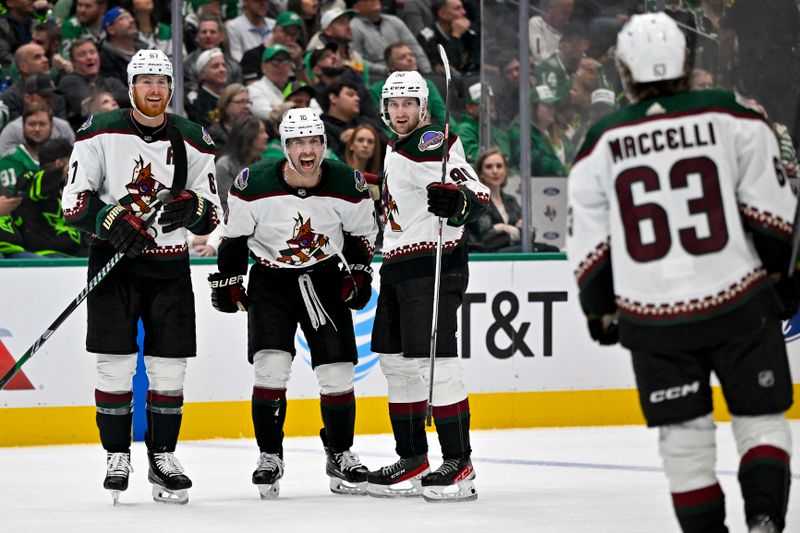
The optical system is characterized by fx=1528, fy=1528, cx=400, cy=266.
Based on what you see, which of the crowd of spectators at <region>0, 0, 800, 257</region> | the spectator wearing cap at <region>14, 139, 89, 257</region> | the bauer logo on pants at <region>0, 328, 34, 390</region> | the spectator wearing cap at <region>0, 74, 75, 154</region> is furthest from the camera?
the crowd of spectators at <region>0, 0, 800, 257</region>

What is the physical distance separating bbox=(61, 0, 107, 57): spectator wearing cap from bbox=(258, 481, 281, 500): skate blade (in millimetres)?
3628

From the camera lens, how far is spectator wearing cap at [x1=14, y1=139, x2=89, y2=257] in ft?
22.5

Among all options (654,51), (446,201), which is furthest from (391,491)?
(654,51)

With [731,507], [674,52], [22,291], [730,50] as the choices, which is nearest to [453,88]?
[730,50]

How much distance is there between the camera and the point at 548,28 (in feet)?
25.1

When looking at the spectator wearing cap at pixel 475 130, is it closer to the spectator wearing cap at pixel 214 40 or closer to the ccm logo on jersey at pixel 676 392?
the spectator wearing cap at pixel 214 40

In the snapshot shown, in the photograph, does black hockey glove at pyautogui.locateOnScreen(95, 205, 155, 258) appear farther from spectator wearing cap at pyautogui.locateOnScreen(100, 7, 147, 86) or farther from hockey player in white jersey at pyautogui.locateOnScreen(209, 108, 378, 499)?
spectator wearing cap at pyautogui.locateOnScreen(100, 7, 147, 86)

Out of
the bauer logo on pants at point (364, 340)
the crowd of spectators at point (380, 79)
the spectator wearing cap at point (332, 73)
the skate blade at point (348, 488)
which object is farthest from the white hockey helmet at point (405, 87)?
the spectator wearing cap at point (332, 73)

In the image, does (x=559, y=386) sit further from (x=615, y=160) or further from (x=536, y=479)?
(x=615, y=160)

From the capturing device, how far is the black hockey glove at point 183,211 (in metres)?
4.96

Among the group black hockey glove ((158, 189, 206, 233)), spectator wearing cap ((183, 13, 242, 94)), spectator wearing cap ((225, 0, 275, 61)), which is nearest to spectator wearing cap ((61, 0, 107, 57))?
spectator wearing cap ((183, 13, 242, 94))

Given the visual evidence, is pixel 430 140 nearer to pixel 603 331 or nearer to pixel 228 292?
pixel 228 292

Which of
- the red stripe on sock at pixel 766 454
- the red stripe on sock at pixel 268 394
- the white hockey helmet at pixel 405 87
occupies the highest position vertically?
the white hockey helmet at pixel 405 87

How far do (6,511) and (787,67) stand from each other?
15.8 feet
